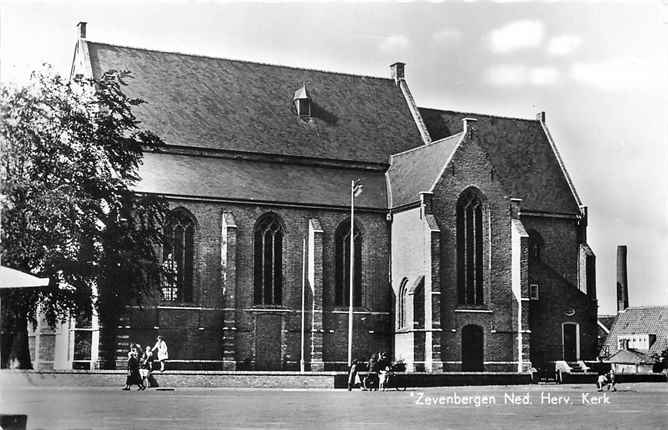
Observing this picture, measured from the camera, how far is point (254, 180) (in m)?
54.1

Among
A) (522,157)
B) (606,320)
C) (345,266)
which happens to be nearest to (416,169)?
(345,266)

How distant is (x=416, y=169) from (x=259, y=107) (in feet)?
30.2

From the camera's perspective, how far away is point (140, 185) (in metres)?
50.6

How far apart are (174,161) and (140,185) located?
2.81 m

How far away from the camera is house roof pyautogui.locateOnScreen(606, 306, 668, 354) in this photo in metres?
83.1

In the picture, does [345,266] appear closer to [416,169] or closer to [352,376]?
[416,169]

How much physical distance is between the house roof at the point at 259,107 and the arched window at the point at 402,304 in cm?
770

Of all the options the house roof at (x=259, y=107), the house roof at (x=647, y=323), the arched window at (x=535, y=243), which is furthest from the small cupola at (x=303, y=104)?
the house roof at (x=647, y=323)

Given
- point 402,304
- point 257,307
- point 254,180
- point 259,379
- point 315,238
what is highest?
point 254,180

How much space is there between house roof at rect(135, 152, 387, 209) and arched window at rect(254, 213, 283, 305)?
133 centimetres

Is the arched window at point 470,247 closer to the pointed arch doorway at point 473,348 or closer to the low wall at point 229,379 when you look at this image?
the pointed arch doorway at point 473,348

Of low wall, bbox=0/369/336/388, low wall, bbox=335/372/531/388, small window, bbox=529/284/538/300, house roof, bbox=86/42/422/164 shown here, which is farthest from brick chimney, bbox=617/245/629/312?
low wall, bbox=0/369/336/388

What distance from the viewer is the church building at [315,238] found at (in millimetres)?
51438

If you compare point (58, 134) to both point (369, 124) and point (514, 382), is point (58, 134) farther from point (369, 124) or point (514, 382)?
point (369, 124)
